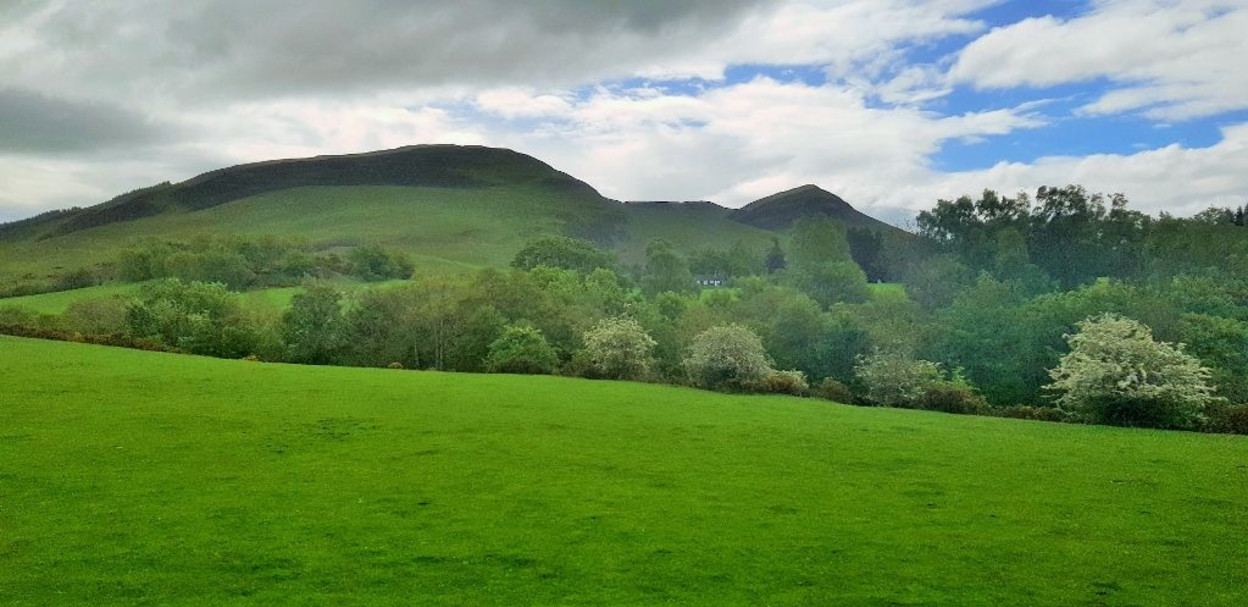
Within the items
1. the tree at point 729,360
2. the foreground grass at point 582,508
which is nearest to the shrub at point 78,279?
the foreground grass at point 582,508

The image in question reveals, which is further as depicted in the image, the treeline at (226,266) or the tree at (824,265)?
the tree at (824,265)

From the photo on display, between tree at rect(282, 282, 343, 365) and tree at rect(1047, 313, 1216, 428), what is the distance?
54418 millimetres

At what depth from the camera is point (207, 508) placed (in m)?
15.9

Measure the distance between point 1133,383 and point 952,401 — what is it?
29.4ft

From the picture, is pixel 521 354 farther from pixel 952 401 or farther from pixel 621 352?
pixel 952 401

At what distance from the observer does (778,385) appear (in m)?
42.6

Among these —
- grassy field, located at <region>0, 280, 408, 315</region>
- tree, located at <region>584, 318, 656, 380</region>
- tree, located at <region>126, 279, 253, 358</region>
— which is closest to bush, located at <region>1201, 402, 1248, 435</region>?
tree, located at <region>584, 318, 656, 380</region>

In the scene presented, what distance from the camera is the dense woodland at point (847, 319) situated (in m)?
39.6

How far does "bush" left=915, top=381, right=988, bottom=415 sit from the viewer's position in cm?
3866

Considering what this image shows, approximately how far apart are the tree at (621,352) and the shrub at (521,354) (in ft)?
11.6

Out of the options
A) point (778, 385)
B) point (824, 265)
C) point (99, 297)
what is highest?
point (824, 265)

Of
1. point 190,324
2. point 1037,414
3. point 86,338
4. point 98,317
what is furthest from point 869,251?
point 86,338

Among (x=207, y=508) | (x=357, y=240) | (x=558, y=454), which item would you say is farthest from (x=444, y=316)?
(x=357, y=240)

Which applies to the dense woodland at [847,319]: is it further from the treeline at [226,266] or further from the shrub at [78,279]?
the shrub at [78,279]
